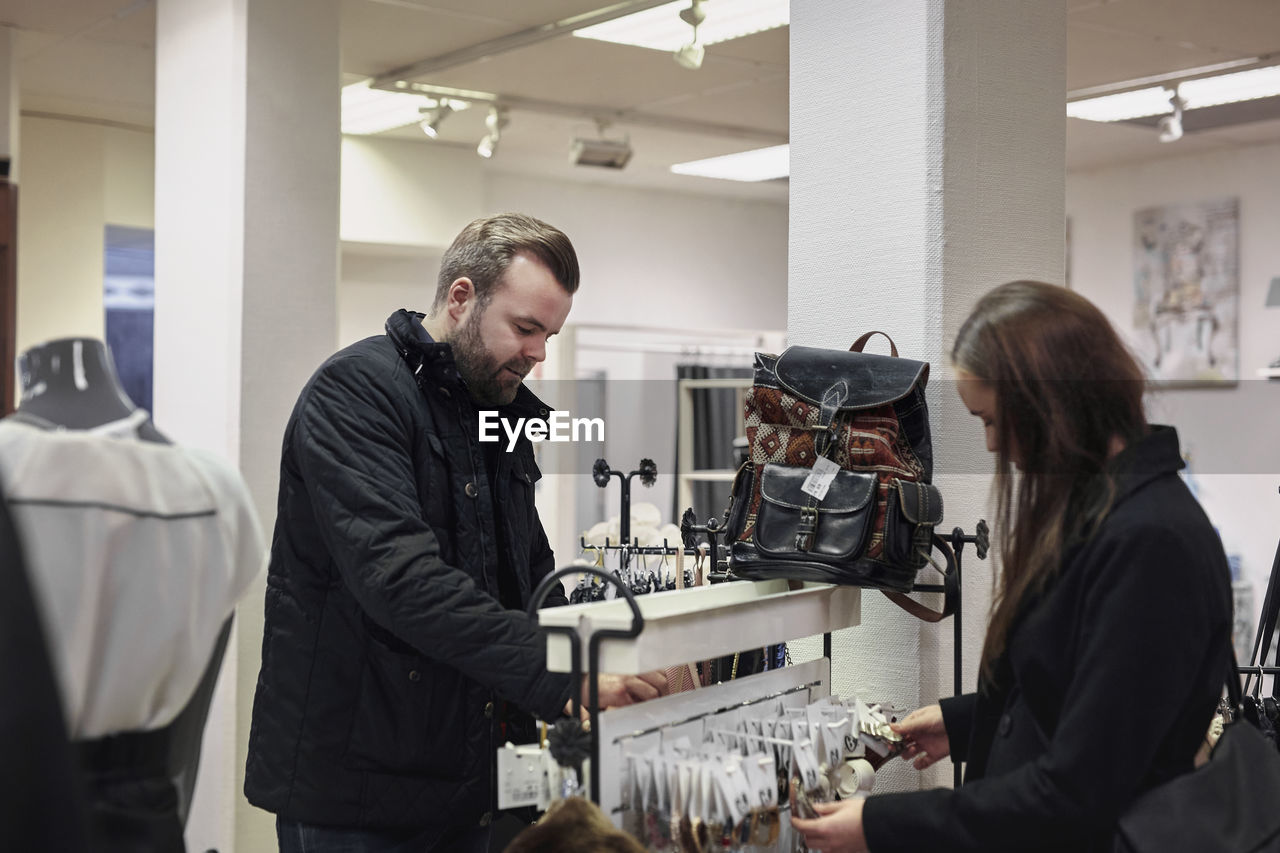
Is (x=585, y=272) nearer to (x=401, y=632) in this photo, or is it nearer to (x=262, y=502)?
(x=262, y=502)

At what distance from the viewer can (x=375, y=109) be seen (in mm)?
6078

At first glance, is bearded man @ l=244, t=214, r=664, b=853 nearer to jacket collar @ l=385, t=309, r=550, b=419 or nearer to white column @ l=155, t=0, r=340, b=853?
jacket collar @ l=385, t=309, r=550, b=419

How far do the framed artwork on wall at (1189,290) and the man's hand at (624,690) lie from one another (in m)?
5.69

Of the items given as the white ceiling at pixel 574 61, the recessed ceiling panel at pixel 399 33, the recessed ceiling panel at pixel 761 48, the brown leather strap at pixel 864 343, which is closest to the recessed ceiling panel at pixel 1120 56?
the white ceiling at pixel 574 61

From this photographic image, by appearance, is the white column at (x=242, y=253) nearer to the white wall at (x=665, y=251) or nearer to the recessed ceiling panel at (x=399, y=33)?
the recessed ceiling panel at (x=399, y=33)

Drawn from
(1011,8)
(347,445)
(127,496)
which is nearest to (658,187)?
(1011,8)

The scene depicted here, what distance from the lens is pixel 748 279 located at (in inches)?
349

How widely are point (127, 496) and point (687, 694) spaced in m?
0.80

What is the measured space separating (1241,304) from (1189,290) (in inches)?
11.0

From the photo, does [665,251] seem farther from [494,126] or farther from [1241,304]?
[1241,304]

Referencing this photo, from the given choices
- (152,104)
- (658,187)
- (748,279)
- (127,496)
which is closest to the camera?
(127,496)

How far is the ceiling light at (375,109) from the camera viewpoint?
19.0 ft

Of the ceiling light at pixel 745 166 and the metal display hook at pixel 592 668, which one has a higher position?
the ceiling light at pixel 745 166

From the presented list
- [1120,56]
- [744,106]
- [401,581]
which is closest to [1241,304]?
[1120,56]
